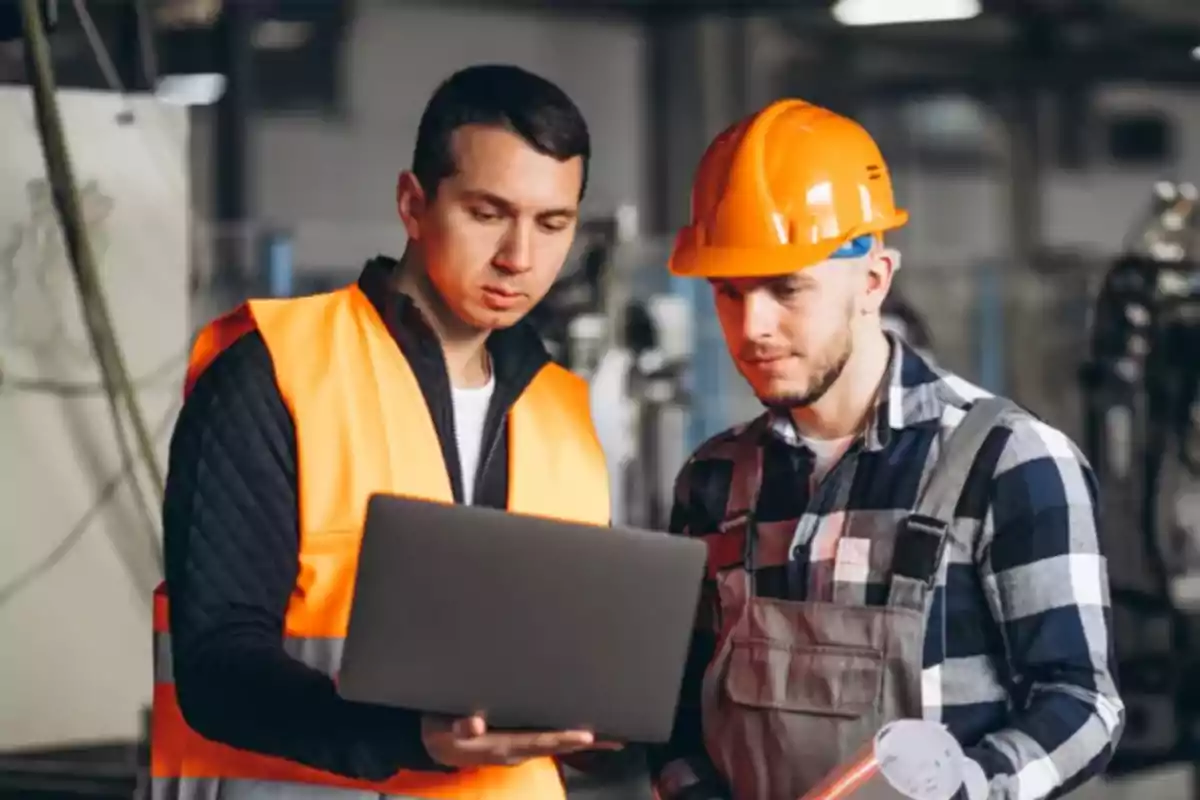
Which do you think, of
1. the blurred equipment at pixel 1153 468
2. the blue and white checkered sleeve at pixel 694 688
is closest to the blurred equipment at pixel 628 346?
the blurred equipment at pixel 1153 468

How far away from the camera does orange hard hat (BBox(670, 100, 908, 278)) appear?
56.9 inches

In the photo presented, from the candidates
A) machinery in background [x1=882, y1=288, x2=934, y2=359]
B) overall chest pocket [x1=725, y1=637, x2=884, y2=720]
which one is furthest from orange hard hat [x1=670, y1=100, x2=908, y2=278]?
machinery in background [x1=882, y1=288, x2=934, y2=359]

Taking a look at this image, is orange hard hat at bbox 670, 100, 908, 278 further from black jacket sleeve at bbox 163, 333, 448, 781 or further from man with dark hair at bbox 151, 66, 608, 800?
black jacket sleeve at bbox 163, 333, 448, 781

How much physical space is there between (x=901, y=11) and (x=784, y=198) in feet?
11.4

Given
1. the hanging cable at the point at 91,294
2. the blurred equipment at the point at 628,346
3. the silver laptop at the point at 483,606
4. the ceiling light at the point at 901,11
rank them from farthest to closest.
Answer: the ceiling light at the point at 901,11
the blurred equipment at the point at 628,346
the hanging cable at the point at 91,294
the silver laptop at the point at 483,606

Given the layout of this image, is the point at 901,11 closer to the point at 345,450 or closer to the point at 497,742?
the point at 345,450

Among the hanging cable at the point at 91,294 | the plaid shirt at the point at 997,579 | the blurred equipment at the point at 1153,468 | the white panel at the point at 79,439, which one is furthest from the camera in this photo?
the blurred equipment at the point at 1153,468

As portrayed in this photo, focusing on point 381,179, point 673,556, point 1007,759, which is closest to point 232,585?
point 673,556

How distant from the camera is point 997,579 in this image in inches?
55.1

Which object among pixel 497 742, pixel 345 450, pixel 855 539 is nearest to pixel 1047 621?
pixel 855 539

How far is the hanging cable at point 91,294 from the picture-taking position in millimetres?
2195

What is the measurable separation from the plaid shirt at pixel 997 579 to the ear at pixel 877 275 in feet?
0.18

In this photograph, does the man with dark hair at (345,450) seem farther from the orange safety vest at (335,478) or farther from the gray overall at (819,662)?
the gray overall at (819,662)

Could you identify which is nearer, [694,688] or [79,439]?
[694,688]
